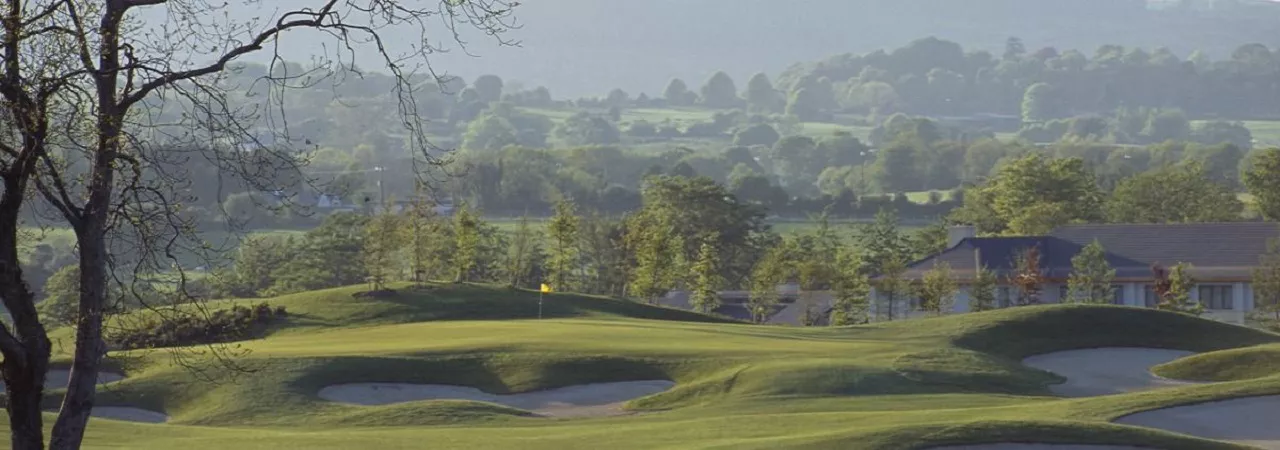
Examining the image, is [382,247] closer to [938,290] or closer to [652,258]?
[652,258]

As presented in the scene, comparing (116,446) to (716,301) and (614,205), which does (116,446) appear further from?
(614,205)

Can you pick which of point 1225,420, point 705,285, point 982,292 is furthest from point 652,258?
point 1225,420

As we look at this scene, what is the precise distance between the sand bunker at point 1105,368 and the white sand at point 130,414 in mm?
19447

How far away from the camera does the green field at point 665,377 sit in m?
25.1

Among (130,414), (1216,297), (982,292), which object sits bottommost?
(130,414)

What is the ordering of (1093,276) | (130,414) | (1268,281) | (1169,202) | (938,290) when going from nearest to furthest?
(130,414)
(938,290)
(1268,281)
(1093,276)
(1169,202)

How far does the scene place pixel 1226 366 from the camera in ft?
129

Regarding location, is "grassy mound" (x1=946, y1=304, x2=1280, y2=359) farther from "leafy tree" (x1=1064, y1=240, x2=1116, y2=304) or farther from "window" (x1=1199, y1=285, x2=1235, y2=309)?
"window" (x1=1199, y1=285, x2=1235, y2=309)

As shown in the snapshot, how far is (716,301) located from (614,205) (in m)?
86.5

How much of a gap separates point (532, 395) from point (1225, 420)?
47.3 feet

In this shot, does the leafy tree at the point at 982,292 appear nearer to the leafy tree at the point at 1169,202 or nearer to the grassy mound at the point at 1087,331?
the grassy mound at the point at 1087,331

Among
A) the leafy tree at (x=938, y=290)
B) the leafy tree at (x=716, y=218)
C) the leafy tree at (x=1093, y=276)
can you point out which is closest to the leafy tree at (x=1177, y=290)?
the leafy tree at (x=1093, y=276)

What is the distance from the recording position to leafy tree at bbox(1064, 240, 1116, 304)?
231 ft

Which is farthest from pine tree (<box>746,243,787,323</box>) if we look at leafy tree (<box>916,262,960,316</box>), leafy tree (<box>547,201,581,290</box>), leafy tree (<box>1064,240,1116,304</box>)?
leafy tree (<box>1064,240,1116,304</box>)
